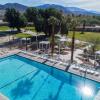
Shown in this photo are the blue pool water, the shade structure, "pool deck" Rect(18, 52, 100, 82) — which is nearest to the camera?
the blue pool water

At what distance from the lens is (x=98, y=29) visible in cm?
5031

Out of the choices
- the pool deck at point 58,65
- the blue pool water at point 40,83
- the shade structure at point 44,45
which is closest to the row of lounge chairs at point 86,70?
the pool deck at point 58,65

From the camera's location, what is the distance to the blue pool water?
1228cm

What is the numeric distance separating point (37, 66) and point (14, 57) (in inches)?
153

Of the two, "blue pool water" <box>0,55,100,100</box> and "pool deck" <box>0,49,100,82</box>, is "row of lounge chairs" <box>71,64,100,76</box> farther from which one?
"blue pool water" <box>0,55,100,100</box>

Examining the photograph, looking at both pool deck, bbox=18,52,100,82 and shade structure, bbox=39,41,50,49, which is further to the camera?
shade structure, bbox=39,41,50,49

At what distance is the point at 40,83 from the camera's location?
1409 centimetres

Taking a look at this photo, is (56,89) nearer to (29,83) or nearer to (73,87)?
(73,87)

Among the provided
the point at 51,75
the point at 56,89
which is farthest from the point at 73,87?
the point at 51,75

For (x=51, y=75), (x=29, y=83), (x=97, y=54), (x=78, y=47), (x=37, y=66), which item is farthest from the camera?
(x=78, y=47)

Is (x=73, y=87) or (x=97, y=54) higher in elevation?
(x=97, y=54)

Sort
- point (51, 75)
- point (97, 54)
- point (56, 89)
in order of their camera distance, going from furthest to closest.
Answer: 1. point (97, 54)
2. point (51, 75)
3. point (56, 89)

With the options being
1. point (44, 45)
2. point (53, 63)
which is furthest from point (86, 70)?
point (44, 45)

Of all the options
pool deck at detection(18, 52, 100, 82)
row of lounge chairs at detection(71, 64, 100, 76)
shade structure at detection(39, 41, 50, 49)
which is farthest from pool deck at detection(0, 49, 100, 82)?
shade structure at detection(39, 41, 50, 49)
